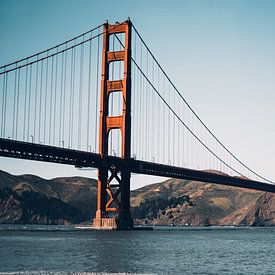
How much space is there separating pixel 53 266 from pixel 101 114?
176 ft

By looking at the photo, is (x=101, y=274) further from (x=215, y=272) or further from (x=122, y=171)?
(x=122, y=171)

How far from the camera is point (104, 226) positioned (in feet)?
289

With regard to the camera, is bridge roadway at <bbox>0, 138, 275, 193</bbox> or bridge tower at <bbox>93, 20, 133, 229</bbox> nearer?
bridge roadway at <bbox>0, 138, 275, 193</bbox>

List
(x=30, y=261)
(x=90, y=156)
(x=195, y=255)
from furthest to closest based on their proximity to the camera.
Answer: (x=90, y=156) → (x=195, y=255) → (x=30, y=261)

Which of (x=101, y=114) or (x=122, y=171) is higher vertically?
(x=101, y=114)

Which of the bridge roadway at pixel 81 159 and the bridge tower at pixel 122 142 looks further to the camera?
the bridge tower at pixel 122 142

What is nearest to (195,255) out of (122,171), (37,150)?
(37,150)

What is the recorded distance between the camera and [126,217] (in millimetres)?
92375

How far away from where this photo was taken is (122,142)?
3499 inches

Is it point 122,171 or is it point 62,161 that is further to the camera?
point 122,171

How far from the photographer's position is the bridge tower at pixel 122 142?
88.2 meters

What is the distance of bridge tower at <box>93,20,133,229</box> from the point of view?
88.2 metres

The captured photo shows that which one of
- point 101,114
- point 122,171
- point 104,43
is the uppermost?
point 104,43

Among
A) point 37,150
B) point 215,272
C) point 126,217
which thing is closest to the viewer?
point 215,272
